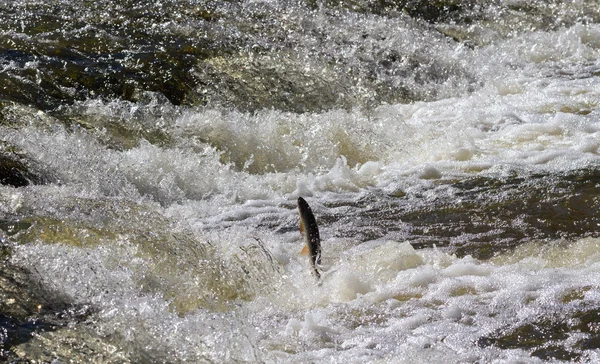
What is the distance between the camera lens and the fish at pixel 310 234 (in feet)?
13.0

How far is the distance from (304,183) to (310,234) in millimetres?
1860

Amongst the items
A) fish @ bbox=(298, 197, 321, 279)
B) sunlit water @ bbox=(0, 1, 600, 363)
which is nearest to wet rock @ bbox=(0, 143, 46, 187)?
sunlit water @ bbox=(0, 1, 600, 363)

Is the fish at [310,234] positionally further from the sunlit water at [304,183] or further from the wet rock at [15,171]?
the wet rock at [15,171]

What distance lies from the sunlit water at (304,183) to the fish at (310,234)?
133mm

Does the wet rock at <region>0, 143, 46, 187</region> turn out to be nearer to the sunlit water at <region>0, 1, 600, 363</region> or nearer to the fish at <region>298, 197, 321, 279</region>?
the sunlit water at <region>0, 1, 600, 363</region>

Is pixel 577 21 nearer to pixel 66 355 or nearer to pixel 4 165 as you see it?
pixel 4 165

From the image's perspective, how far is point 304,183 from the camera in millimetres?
5863

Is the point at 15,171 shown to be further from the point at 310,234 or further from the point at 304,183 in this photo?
the point at 310,234

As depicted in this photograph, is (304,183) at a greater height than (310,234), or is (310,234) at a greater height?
(310,234)

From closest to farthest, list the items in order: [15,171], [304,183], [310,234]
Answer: [310,234], [15,171], [304,183]

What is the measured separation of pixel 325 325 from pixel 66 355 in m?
1.30

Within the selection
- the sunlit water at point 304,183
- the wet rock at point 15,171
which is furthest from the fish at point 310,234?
the wet rock at point 15,171

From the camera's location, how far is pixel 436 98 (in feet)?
25.8

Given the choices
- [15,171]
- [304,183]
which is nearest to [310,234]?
[304,183]
